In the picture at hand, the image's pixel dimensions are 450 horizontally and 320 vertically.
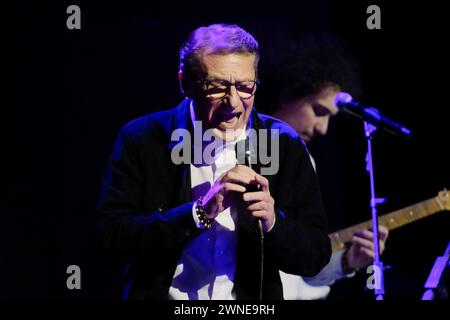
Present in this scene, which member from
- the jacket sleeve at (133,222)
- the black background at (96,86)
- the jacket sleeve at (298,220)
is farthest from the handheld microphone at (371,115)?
the jacket sleeve at (133,222)

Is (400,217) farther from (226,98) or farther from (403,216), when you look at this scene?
(226,98)

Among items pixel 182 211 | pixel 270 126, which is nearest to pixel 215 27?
Answer: pixel 270 126

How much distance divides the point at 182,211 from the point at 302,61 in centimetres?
205

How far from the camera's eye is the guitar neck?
3.98 m

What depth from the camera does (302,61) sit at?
4.08 metres

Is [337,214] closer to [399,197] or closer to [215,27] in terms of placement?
[399,197]

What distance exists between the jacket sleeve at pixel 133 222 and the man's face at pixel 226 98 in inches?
11.7

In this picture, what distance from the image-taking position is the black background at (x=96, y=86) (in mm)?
3422

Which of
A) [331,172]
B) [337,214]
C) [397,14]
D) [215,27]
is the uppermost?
[397,14]

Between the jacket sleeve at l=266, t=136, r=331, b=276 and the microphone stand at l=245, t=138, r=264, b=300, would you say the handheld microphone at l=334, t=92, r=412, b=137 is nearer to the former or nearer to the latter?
the jacket sleeve at l=266, t=136, r=331, b=276

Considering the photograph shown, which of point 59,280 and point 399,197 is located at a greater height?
point 399,197

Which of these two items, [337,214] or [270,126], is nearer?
[270,126]

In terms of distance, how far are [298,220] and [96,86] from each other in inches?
60.9

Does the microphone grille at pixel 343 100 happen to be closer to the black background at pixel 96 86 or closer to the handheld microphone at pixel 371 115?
the handheld microphone at pixel 371 115
